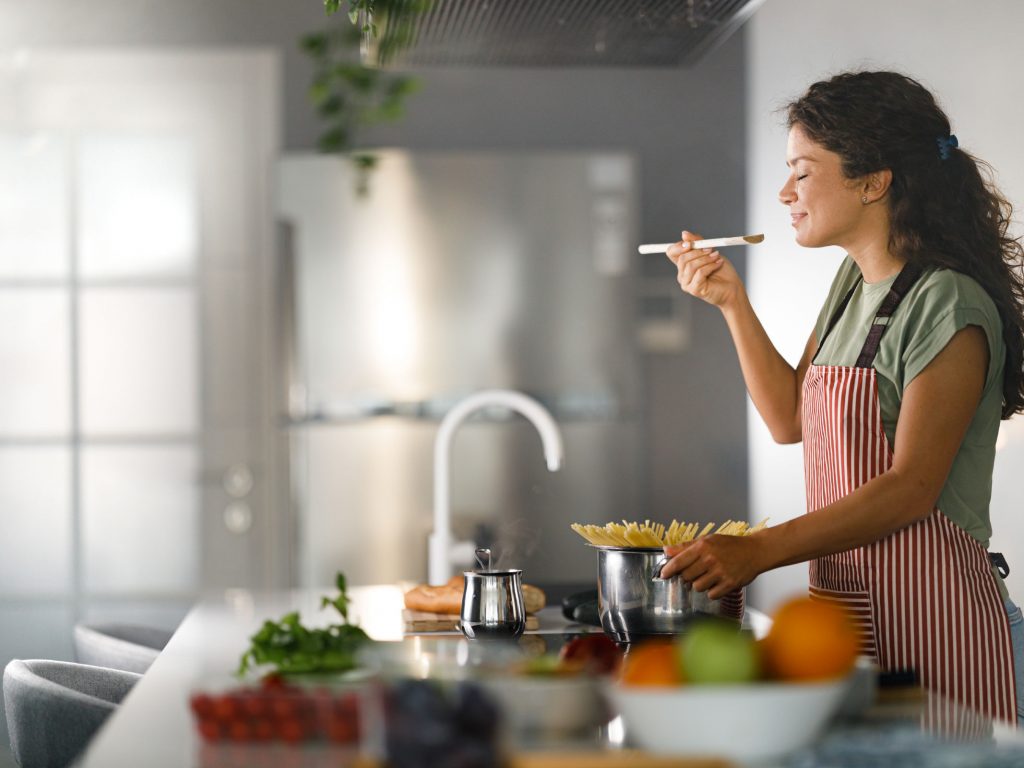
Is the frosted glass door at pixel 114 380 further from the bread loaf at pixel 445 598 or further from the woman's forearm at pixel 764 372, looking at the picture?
the woman's forearm at pixel 764 372

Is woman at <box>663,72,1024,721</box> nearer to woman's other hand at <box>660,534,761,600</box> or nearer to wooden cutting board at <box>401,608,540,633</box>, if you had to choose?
woman's other hand at <box>660,534,761,600</box>

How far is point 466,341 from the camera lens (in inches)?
132

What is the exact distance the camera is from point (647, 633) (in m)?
1.51

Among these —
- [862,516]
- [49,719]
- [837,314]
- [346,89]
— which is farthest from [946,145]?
[346,89]

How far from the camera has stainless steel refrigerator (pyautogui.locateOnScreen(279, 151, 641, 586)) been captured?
10.8 feet

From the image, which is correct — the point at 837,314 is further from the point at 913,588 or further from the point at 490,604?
the point at 490,604

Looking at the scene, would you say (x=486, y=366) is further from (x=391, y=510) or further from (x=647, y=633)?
(x=647, y=633)

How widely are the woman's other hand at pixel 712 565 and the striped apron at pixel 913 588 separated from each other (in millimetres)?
235

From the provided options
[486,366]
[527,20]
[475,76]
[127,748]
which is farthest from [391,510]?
[127,748]

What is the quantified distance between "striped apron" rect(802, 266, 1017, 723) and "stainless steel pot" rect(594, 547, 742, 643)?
26 cm

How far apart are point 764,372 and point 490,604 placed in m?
0.66

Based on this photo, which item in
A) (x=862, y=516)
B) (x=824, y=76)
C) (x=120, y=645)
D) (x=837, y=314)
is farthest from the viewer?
(x=824, y=76)

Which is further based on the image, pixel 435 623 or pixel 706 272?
pixel 706 272

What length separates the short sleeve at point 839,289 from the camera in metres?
1.90
